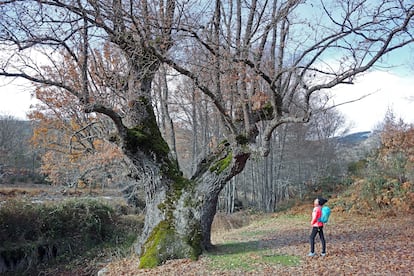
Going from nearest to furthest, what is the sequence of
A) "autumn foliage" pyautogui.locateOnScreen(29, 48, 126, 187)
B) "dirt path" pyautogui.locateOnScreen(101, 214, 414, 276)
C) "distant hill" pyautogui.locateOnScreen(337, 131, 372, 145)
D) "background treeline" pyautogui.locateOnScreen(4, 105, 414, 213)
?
"dirt path" pyautogui.locateOnScreen(101, 214, 414, 276) < "autumn foliage" pyautogui.locateOnScreen(29, 48, 126, 187) < "background treeline" pyautogui.locateOnScreen(4, 105, 414, 213) < "distant hill" pyautogui.locateOnScreen(337, 131, 372, 145)

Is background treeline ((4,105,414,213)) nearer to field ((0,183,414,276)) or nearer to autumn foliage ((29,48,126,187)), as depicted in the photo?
autumn foliage ((29,48,126,187))

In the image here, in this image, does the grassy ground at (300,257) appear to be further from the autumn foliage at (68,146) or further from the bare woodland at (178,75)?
the autumn foliage at (68,146)

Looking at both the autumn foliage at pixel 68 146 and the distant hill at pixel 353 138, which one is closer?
the autumn foliage at pixel 68 146

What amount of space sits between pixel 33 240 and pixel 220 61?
31.2 feet

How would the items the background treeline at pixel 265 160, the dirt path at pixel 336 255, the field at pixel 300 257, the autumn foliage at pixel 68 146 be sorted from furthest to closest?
the background treeline at pixel 265 160 < the autumn foliage at pixel 68 146 < the field at pixel 300 257 < the dirt path at pixel 336 255

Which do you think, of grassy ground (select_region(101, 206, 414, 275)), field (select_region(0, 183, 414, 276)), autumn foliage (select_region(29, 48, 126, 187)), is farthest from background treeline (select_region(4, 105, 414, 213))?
grassy ground (select_region(101, 206, 414, 275))

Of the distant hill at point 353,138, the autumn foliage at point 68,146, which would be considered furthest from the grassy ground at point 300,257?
the distant hill at point 353,138

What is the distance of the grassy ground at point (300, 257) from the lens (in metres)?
6.26

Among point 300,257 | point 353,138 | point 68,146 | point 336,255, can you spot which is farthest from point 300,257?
point 353,138

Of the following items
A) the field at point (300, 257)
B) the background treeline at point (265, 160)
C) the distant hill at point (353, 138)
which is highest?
the distant hill at point (353, 138)

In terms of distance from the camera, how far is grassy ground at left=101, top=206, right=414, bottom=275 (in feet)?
20.5

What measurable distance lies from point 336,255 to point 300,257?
A: 73 centimetres

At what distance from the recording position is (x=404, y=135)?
16.8 metres

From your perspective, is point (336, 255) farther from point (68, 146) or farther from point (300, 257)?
point (68, 146)
